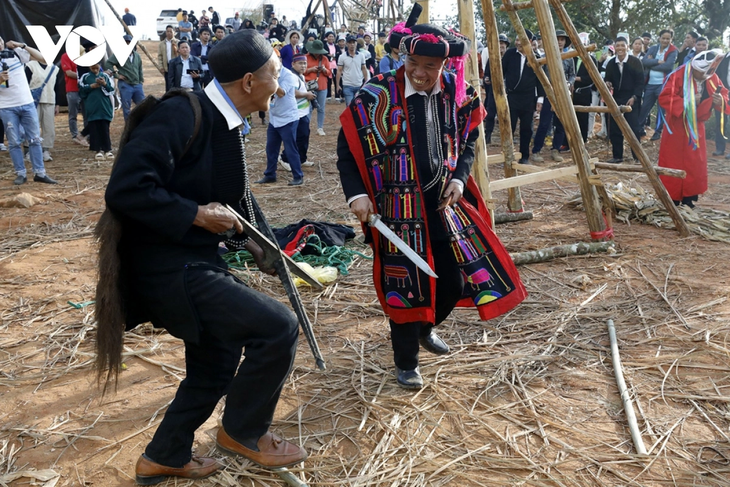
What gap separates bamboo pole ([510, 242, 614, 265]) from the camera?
5387mm

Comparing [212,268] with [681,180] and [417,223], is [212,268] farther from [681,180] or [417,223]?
[681,180]

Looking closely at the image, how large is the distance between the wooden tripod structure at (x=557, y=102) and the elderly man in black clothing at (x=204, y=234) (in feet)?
9.91

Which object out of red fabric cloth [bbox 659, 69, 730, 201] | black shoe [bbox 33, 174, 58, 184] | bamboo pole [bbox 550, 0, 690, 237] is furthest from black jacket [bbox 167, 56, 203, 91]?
red fabric cloth [bbox 659, 69, 730, 201]

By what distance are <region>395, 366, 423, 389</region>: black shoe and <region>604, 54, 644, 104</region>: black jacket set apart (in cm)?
928

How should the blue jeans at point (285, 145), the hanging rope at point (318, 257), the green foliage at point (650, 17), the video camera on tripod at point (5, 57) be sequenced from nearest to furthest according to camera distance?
the hanging rope at point (318, 257) < the video camera on tripod at point (5, 57) < the blue jeans at point (285, 145) < the green foliage at point (650, 17)

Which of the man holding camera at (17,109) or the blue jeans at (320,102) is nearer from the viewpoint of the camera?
the man holding camera at (17,109)

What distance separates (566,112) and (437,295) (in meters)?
2.75

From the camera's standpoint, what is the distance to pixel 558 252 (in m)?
5.50

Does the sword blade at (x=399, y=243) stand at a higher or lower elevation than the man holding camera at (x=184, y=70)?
lower

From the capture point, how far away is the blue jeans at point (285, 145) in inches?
339

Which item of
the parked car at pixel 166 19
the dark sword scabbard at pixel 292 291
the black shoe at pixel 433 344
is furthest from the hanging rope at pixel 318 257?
the parked car at pixel 166 19

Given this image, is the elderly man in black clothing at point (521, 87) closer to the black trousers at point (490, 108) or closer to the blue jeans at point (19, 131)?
the black trousers at point (490, 108)

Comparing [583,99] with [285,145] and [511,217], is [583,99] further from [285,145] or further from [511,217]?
[285,145]

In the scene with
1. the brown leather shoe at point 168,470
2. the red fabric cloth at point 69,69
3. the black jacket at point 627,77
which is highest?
the black jacket at point 627,77
